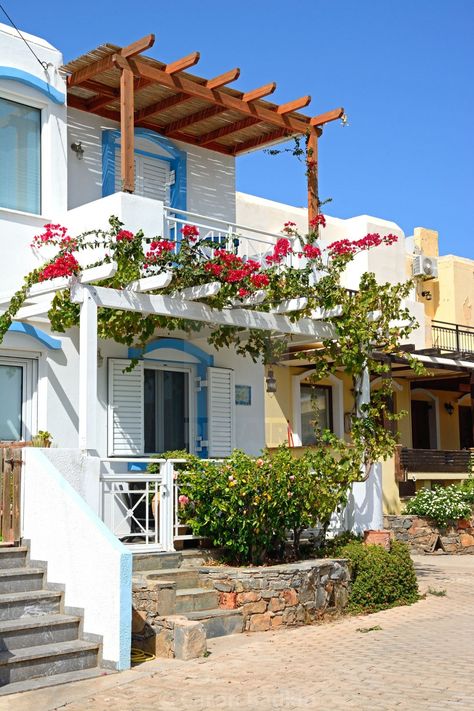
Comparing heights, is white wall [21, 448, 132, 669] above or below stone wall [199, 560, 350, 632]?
above

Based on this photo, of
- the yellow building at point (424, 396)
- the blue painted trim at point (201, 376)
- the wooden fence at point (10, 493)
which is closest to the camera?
the wooden fence at point (10, 493)

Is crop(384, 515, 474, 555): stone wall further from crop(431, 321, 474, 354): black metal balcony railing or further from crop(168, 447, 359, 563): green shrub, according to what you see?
crop(168, 447, 359, 563): green shrub

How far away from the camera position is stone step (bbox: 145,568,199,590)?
1059 cm

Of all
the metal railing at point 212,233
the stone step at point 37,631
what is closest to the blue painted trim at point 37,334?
the metal railing at point 212,233

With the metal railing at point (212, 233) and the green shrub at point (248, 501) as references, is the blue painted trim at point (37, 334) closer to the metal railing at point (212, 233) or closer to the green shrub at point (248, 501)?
the metal railing at point (212, 233)

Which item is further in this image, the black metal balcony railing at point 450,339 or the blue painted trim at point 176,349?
the black metal balcony railing at point 450,339

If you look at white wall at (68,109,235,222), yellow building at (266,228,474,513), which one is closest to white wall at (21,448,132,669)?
white wall at (68,109,235,222)

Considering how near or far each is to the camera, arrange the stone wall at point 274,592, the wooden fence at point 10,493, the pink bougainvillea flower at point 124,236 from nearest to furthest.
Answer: the wooden fence at point 10,493 < the stone wall at point 274,592 < the pink bougainvillea flower at point 124,236

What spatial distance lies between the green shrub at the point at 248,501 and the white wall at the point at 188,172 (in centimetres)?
462

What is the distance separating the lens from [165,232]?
1319cm

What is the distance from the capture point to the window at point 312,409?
79.7 ft

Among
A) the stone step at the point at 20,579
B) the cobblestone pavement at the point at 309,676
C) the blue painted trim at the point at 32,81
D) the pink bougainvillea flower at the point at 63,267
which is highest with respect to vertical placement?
the blue painted trim at the point at 32,81

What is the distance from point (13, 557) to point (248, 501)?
298cm

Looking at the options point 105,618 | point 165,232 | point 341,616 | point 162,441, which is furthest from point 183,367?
point 105,618
